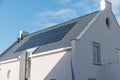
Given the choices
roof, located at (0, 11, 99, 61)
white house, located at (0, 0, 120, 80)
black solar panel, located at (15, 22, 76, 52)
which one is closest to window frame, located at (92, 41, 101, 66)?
white house, located at (0, 0, 120, 80)

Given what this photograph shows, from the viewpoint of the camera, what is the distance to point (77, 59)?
18.2 metres

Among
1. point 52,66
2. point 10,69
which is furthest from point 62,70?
point 10,69

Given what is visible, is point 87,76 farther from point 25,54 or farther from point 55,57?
point 25,54

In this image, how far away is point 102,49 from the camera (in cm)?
2105

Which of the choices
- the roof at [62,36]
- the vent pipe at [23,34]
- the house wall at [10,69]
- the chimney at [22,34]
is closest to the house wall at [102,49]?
the roof at [62,36]

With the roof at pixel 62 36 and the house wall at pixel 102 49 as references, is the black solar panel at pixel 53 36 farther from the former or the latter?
the house wall at pixel 102 49

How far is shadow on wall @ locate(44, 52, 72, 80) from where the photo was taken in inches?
735

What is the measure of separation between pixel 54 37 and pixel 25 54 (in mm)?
3623

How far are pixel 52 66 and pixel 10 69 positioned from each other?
7.40m

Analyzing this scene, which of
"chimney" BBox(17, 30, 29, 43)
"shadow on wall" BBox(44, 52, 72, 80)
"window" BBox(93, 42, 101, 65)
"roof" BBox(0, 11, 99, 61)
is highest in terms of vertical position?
"chimney" BBox(17, 30, 29, 43)

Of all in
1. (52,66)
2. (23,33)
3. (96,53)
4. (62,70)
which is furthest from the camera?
(23,33)

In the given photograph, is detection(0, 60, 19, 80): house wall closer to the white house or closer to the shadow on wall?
the white house

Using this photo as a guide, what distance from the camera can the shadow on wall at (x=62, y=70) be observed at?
18.7 meters

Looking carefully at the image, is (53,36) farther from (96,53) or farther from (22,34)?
(22,34)
